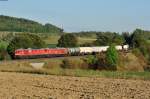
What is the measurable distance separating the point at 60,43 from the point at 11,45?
3461 centimetres

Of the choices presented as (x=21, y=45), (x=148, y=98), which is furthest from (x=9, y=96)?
(x=21, y=45)

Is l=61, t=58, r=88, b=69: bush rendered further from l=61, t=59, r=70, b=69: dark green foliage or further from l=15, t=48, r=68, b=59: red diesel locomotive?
l=15, t=48, r=68, b=59: red diesel locomotive

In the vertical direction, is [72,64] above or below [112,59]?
below

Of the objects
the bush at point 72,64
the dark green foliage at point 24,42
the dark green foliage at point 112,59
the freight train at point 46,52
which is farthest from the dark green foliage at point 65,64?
the dark green foliage at point 24,42

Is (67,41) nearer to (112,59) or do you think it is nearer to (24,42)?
(24,42)

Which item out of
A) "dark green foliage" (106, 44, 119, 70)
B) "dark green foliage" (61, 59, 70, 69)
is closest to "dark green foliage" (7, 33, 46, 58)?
"dark green foliage" (61, 59, 70, 69)

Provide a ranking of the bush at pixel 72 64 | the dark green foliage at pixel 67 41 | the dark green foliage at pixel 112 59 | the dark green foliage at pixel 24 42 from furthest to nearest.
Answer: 1. the dark green foliage at pixel 67 41
2. the dark green foliage at pixel 24 42
3. the dark green foliage at pixel 112 59
4. the bush at pixel 72 64

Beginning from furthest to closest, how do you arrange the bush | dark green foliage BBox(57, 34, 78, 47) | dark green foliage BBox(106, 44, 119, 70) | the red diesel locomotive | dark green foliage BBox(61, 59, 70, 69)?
dark green foliage BBox(57, 34, 78, 47) → the red diesel locomotive → dark green foliage BBox(106, 44, 119, 70) → the bush → dark green foliage BBox(61, 59, 70, 69)

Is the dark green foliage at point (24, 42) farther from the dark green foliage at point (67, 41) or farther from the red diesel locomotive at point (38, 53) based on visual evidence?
the dark green foliage at point (67, 41)

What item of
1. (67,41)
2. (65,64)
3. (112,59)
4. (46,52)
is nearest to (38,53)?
(46,52)

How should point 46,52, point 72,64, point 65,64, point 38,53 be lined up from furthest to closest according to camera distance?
point 46,52, point 38,53, point 72,64, point 65,64

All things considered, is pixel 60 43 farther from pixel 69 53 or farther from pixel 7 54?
pixel 7 54

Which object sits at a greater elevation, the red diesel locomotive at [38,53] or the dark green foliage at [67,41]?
the dark green foliage at [67,41]

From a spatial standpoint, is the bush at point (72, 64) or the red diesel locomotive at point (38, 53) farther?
the red diesel locomotive at point (38, 53)
